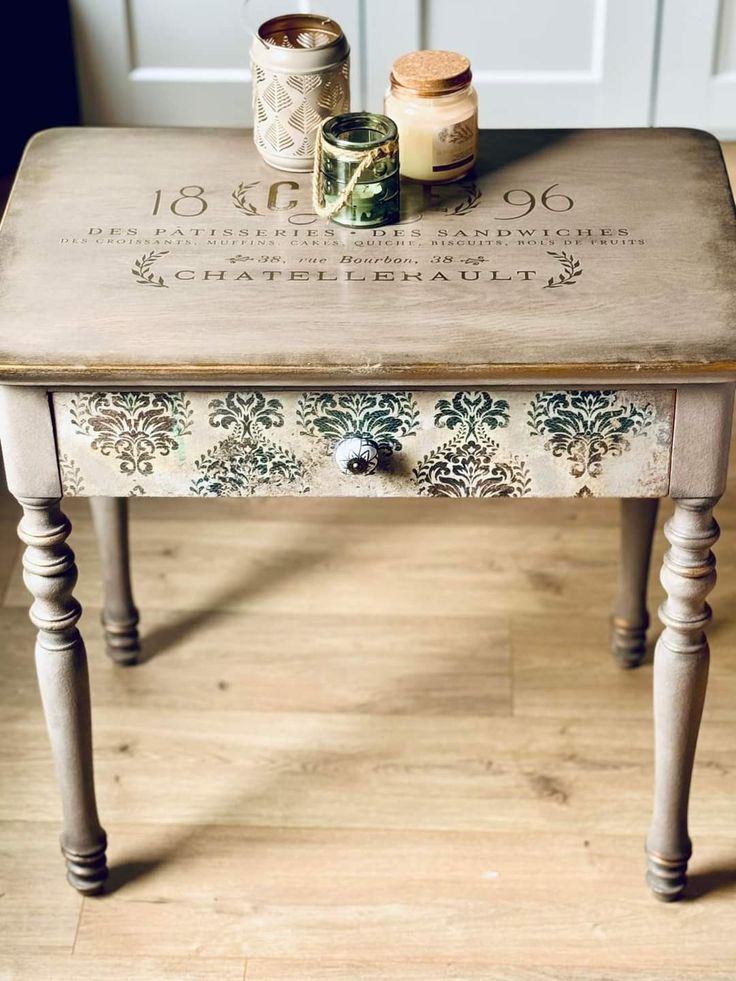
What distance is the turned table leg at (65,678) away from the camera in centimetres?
127

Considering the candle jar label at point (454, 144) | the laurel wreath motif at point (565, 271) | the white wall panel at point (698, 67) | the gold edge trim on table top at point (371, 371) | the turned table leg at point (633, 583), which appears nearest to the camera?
the gold edge trim on table top at point (371, 371)

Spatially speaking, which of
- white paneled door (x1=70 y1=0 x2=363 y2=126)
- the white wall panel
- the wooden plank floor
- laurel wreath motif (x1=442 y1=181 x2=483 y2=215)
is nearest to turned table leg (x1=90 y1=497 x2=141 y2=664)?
the wooden plank floor

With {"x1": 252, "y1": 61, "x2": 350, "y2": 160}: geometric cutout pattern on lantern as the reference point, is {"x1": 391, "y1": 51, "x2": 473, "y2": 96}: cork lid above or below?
above

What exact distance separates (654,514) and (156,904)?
69 centimetres

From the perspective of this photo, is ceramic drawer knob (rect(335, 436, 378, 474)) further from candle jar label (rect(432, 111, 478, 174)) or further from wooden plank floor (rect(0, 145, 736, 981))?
wooden plank floor (rect(0, 145, 736, 981))

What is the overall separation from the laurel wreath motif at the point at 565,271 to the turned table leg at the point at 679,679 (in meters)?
0.22

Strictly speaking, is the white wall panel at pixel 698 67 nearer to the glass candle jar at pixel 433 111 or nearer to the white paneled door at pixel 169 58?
the white paneled door at pixel 169 58

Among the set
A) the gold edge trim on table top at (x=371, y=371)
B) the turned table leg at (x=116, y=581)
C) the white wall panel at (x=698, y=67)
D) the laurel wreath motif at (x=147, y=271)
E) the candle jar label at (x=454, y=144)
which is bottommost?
the turned table leg at (x=116, y=581)

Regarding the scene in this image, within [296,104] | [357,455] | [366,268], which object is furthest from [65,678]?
[296,104]

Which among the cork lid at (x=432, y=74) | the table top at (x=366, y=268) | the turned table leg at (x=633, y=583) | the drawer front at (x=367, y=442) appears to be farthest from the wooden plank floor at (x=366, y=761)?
the cork lid at (x=432, y=74)

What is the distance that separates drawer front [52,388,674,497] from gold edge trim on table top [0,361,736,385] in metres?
0.03

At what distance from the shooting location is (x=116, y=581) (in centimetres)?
172

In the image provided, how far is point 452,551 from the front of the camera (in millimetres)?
1926

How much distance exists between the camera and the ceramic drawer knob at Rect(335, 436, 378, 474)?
122cm
